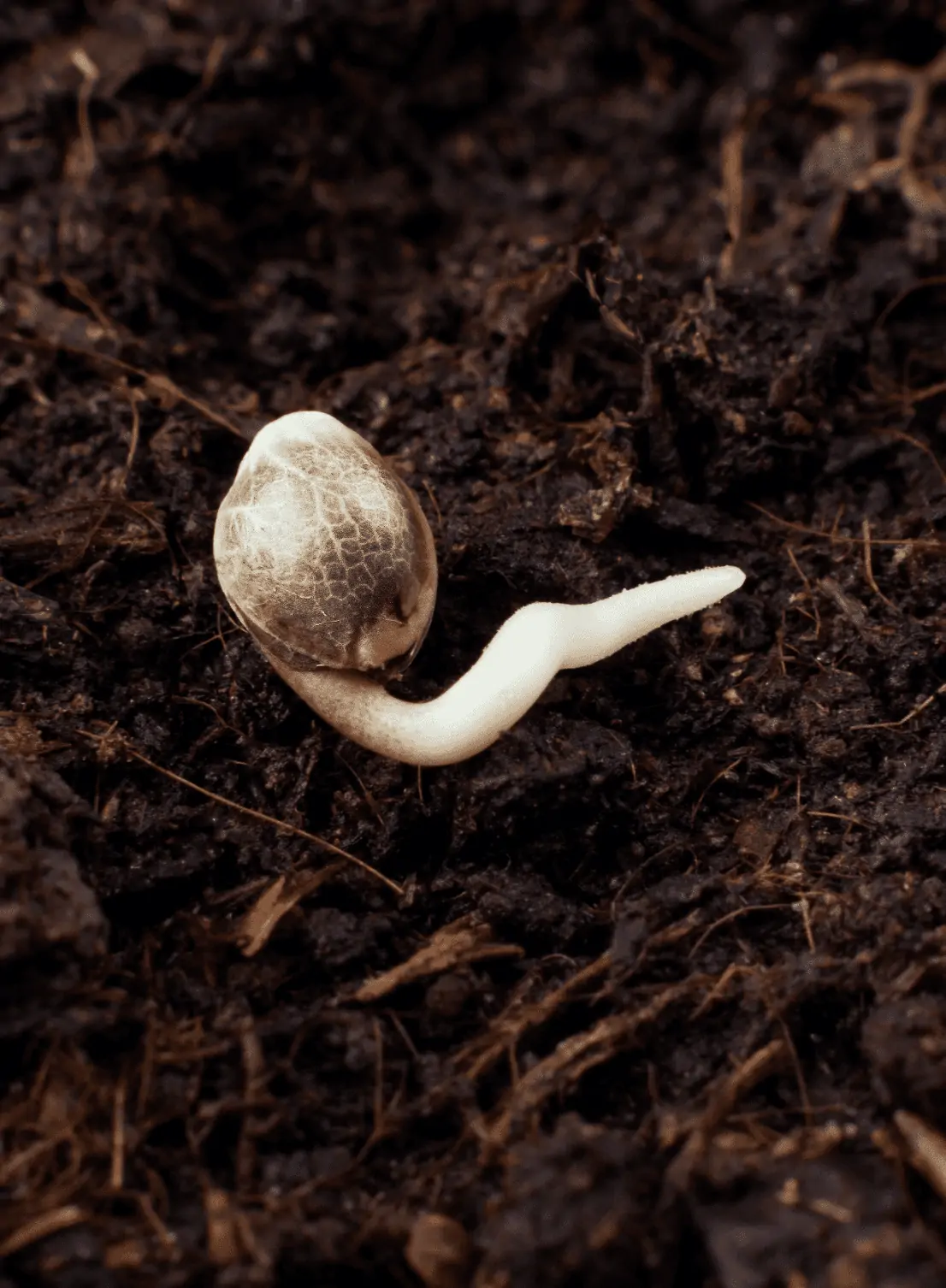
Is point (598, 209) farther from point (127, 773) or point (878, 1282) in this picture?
point (878, 1282)

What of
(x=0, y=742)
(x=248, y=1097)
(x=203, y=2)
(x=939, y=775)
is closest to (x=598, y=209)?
(x=203, y=2)

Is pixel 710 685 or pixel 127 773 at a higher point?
pixel 710 685

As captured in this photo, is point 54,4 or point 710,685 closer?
point 710,685

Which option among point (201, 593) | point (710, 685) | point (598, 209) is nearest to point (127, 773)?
point (201, 593)

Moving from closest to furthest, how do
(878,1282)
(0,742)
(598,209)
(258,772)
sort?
(878,1282), (0,742), (258,772), (598,209)

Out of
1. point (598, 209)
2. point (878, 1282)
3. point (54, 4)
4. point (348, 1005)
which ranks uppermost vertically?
point (54, 4)

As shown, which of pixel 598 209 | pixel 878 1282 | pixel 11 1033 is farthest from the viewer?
pixel 598 209

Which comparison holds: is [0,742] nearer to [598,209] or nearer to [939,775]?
[939,775]
